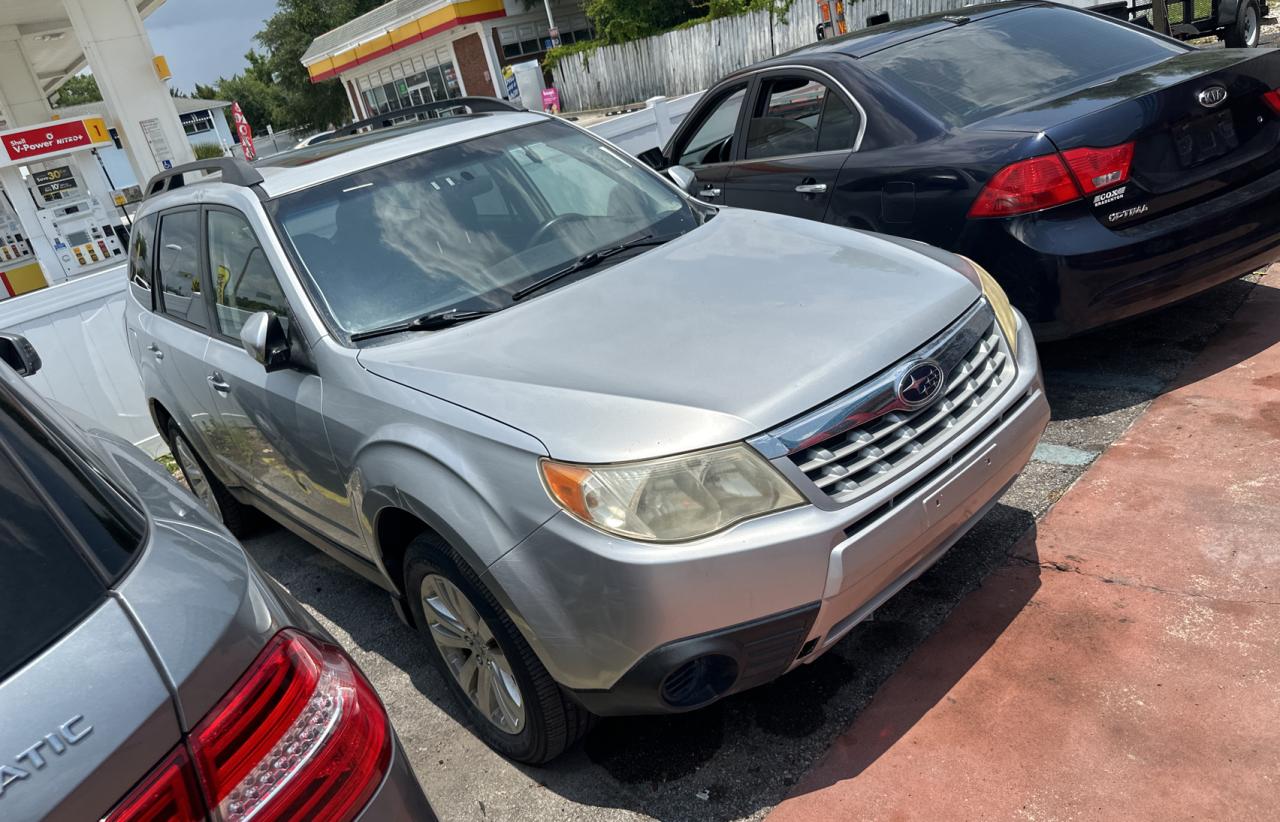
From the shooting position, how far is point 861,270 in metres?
3.01

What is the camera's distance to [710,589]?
2219 millimetres

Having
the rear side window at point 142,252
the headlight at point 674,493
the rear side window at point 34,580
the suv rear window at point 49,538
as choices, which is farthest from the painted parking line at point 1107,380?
the rear side window at point 142,252

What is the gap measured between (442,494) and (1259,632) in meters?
2.37

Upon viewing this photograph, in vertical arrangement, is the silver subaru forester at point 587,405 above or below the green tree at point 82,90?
below

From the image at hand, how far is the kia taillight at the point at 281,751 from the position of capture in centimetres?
126

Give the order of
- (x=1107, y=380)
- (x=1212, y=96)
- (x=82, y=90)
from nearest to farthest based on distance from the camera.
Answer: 1. (x=1212, y=96)
2. (x=1107, y=380)
3. (x=82, y=90)

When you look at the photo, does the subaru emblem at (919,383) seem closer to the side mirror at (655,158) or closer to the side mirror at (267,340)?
the side mirror at (267,340)

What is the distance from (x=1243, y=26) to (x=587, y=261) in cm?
1086

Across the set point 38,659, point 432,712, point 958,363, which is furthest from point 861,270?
point 38,659

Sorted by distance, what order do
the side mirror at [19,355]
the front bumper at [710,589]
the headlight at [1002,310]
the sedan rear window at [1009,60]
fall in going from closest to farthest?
1. the front bumper at [710,589]
2. the headlight at [1002,310]
3. the side mirror at [19,355]
4. the sedan rear window at [1009,60]

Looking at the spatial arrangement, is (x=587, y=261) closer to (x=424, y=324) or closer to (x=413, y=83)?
(x=424, y=324)

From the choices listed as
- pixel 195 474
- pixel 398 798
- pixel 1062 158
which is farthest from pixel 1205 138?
pixel 195 474

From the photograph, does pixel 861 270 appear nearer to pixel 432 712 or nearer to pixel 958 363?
pixel 958 363

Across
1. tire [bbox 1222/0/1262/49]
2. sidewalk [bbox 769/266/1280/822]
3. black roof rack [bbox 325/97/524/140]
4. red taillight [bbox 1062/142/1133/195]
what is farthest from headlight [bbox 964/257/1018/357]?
tire [bbox 1222/0/1262/49]
